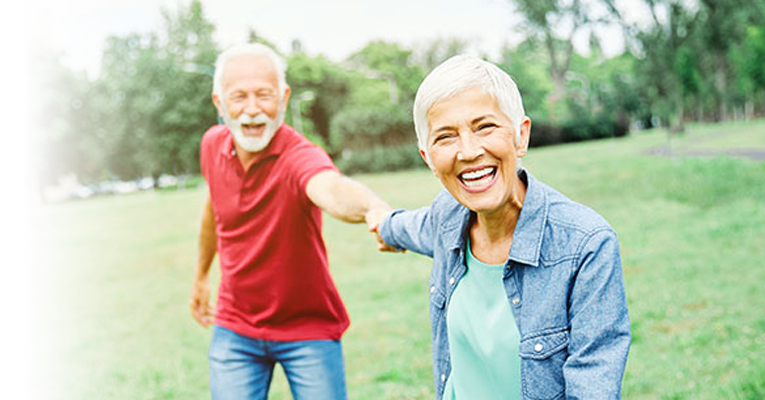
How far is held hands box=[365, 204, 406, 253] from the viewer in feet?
8.80

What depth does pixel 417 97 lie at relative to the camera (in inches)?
77.3

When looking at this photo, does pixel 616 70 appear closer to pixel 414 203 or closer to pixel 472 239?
pixel 414 203

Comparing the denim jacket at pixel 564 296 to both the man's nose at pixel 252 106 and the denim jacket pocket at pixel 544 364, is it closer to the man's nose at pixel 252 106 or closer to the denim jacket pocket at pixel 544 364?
the denim jacket pocket at pixel 544 364

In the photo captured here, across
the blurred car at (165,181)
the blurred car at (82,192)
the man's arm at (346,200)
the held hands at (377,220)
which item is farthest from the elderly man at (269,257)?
the blurred car at (165,181)

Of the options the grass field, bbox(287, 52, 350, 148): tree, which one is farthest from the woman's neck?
bbox(287, 52, 350, 148): tree

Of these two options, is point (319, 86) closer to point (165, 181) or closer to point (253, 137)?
point (165, 181)

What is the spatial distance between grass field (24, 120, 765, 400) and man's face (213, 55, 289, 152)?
10.1 feet

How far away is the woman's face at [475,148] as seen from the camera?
1.88 metres

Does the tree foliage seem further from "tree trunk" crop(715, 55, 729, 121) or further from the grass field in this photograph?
the grass field

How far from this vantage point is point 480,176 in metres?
1.94

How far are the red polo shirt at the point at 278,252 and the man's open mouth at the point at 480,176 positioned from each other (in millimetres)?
1264

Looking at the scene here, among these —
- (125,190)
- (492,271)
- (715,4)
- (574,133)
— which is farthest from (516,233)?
(125,190)

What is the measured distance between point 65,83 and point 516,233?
54.5 metres

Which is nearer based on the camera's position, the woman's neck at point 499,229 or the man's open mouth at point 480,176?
the man's open mouth at point 480,176
